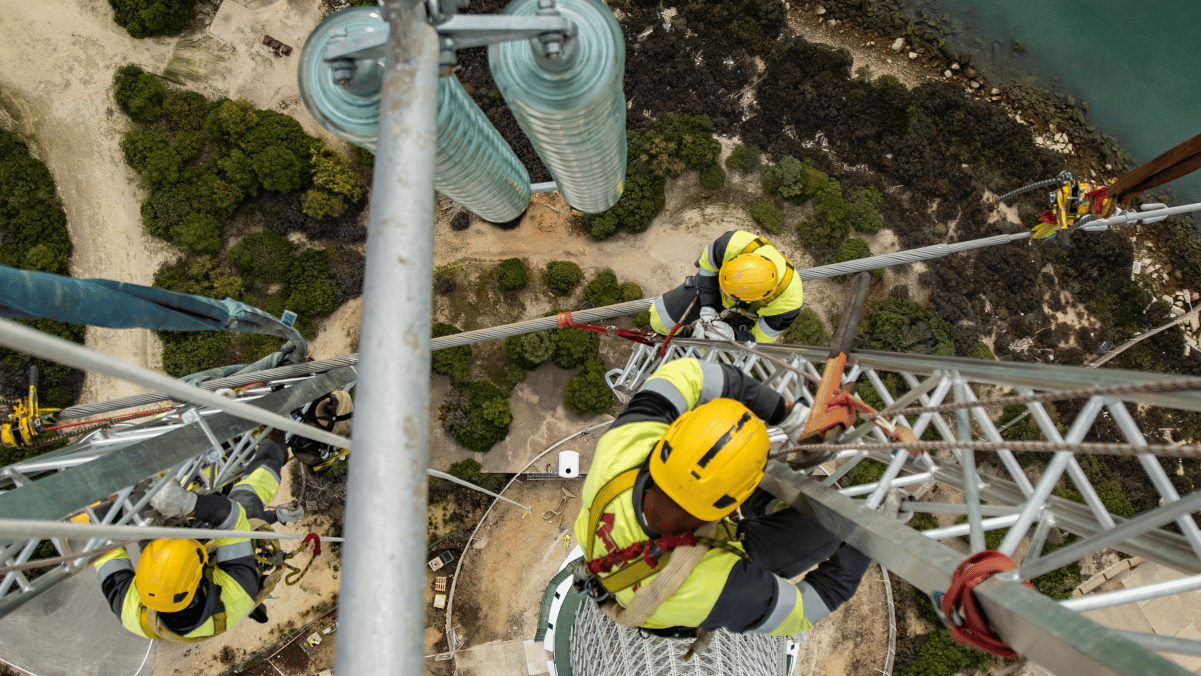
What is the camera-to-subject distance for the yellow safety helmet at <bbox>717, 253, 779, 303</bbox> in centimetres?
836

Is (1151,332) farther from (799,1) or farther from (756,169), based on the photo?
(799,1)

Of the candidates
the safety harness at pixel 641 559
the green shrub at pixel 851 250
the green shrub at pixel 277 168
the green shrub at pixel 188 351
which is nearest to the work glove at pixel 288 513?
the safety harness at pixel 641 559

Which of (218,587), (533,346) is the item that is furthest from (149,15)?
(218,587)

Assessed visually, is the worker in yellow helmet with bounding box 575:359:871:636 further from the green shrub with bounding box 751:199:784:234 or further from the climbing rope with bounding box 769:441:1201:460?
the green shrub with bounding box 751:199:784:234

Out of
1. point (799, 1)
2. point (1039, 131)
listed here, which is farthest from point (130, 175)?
point (1039, 131)

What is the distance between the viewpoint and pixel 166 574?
663 centimetres

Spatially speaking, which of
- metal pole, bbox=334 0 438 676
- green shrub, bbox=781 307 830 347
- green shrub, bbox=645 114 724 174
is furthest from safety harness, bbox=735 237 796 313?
green shrub, bbox=645 114 724 174

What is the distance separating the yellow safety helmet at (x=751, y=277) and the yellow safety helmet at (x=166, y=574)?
25.1 feet

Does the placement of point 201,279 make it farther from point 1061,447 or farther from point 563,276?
point 1061,447

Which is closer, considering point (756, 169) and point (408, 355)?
point (408, 355)

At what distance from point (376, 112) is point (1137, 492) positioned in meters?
20.6

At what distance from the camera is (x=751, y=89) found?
16.9 meters

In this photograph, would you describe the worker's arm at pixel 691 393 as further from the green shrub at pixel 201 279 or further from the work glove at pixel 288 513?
the green shrub at pixel 201 279

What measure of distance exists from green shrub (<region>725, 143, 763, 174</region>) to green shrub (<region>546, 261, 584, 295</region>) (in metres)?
5.32
